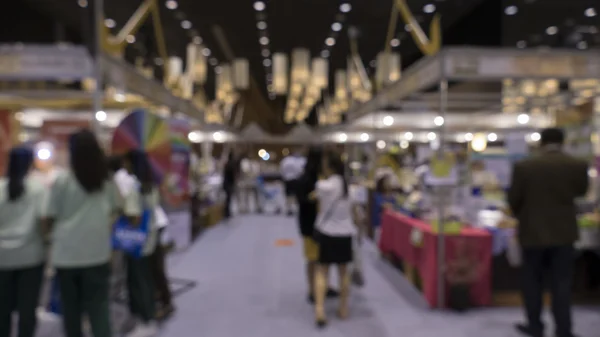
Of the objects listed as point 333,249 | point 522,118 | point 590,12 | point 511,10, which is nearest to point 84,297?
point 333,249

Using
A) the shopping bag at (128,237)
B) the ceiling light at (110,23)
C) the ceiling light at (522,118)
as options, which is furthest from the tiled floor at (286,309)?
the ceiling light at (522,118)

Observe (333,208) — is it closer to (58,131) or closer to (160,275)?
(160,275)

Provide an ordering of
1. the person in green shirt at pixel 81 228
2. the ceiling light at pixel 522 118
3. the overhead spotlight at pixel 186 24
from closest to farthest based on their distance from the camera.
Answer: the person in green shirt at pixel 81 228 → the overhead spotlight at pixel 186 24 → the ceiling light at pixel 522 118

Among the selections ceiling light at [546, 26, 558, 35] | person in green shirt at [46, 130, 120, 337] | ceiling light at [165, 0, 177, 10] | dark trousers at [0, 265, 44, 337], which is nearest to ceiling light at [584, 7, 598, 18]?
ceiling light at [546, 26, 558, 35]

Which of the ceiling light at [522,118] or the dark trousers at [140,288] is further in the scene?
the ceiling light at [522,118]

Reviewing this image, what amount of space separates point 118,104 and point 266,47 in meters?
6.29

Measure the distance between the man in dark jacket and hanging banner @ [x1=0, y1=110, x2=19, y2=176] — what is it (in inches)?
175

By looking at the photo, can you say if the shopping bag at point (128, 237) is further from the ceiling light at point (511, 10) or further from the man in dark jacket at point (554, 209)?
the ceiling light at point (511, 10)

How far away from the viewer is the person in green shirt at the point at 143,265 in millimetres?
3445

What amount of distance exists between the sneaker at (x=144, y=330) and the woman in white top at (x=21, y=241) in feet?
2.48

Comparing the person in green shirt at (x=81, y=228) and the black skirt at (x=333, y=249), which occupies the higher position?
the person in green shirt at (x=81, y=228)

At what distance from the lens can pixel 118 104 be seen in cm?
681

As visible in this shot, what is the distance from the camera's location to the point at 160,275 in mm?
4109

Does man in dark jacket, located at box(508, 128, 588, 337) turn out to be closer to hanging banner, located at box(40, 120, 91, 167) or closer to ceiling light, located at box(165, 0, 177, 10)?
hanging banner, located at box(40, 120, 91, 167)
